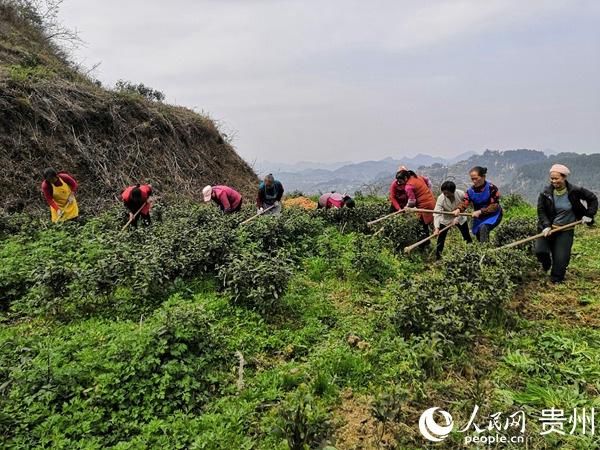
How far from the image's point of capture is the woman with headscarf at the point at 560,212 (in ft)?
17.4

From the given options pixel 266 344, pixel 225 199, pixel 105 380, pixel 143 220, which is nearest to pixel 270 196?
pixel 225 199

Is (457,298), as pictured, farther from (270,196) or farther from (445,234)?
(270,196)

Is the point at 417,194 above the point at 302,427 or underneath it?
above

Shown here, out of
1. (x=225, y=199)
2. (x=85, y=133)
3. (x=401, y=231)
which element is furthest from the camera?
(x=85, y=133)

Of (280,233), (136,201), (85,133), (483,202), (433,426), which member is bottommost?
(433,426)

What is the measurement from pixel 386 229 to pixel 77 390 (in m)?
5.67

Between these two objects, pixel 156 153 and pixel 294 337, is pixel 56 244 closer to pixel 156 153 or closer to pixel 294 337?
pixel 294 337

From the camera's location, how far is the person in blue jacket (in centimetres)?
852

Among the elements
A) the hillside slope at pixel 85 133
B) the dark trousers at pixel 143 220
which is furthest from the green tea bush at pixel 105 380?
the hillside slope at pixel 85 133

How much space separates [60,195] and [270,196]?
377 centimetres

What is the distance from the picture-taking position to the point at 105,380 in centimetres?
326

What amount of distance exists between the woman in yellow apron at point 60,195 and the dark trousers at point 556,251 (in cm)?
747

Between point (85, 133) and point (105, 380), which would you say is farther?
point (85, 133)

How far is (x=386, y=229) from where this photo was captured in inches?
303
